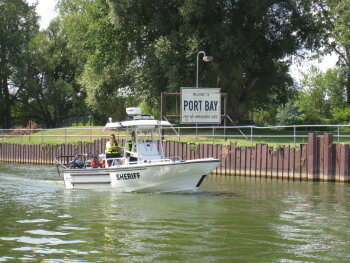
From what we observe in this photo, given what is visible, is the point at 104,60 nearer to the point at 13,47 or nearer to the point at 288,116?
the point at 13,47

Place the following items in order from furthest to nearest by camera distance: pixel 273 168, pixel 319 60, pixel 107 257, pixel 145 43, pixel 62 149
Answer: pixel 319 60
pixel 145 43
pixel 62 149
pixel 273 168
pixel 107 257

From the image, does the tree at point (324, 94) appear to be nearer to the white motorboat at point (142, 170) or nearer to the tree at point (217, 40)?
the tree at point (217, 40)

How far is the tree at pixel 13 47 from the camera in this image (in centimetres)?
7231

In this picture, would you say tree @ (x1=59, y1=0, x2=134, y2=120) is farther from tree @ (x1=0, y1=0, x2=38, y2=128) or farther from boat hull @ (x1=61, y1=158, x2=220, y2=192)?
boat hull @ (x1=61, y1=158, x2=220, y2=192)

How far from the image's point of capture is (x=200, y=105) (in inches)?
1378

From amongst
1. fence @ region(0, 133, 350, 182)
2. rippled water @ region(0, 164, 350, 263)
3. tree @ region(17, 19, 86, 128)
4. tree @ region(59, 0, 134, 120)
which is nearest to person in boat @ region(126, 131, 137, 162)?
rippled water @ region(0, 164, 350, 263)

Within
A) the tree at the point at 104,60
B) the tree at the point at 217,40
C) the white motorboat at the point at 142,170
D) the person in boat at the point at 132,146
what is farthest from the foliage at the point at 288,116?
the person in boat at the point at 132,146

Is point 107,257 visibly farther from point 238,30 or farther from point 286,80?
point 286,80

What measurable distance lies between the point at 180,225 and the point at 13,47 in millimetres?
60799

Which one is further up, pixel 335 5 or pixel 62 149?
pixel 335 5

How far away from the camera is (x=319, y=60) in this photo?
192ft

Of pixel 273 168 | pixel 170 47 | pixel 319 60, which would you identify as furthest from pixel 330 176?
pixel 319 60

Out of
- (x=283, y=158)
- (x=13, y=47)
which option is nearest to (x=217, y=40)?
(x=283, y=158)

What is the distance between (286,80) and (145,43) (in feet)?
40.4
